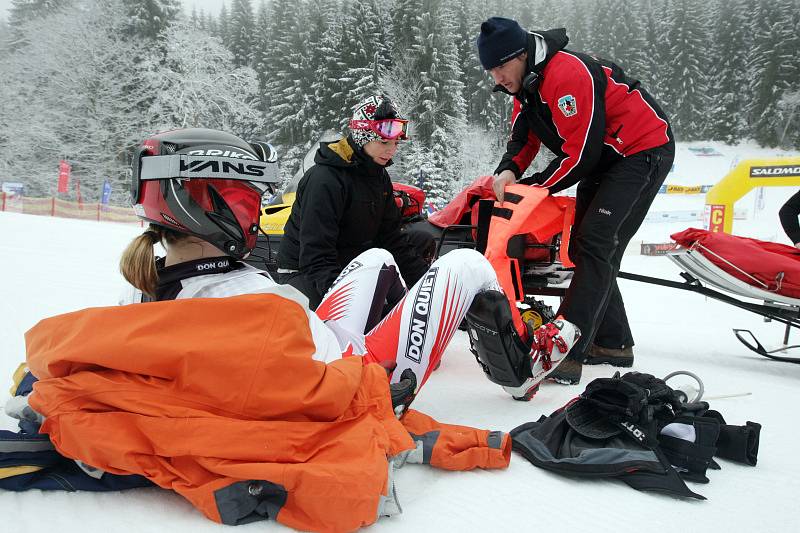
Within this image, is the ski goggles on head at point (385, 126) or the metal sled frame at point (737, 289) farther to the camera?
the metal sled frame at point (737, 289)

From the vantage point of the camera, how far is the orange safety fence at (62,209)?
17.7 metres

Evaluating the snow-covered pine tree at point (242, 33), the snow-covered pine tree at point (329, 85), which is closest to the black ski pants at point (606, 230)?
the snow-covered pine tree at point (329, 85)

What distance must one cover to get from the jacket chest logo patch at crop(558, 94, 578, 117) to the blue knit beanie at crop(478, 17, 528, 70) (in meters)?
0.33

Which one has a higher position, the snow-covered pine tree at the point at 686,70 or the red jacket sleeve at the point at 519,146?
the snow-covered pine tree at the point at 686,70

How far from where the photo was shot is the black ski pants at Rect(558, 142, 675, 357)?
9.63 feet

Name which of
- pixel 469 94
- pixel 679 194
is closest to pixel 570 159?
pixel 679 194

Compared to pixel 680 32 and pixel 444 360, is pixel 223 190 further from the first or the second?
pixel 680 32

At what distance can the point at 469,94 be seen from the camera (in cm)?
3941

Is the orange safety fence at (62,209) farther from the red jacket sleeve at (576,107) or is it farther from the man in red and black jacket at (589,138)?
the red jacket sleeve at (576,107)

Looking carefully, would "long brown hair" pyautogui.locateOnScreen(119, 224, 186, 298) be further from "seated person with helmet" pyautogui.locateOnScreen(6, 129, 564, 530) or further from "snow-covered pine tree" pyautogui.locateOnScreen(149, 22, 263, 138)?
"snow-covered pine tree" pyautogui.locateOnScreen(149, 22, 263, 138)

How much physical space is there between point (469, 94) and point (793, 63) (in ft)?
76.4

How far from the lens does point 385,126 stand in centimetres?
303

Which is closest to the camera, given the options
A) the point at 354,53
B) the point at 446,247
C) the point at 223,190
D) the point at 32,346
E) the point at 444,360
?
the point at 32,346

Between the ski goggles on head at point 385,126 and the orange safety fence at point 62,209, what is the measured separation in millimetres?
16560
